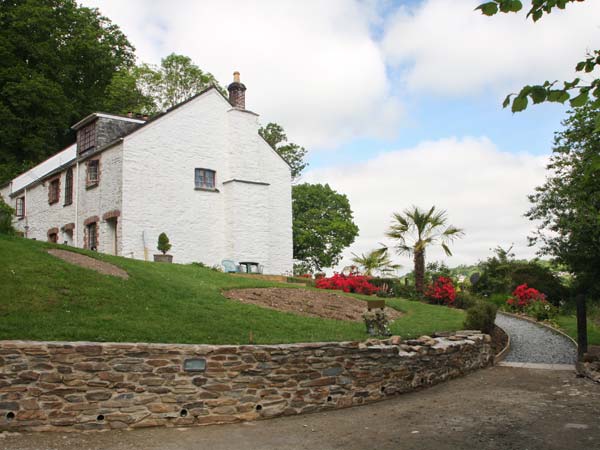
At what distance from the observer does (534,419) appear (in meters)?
9.17

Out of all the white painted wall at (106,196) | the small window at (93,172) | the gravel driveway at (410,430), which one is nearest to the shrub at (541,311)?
the gravel driveway at (410,430)

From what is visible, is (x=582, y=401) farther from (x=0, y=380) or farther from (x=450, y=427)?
(x=0, y=380)

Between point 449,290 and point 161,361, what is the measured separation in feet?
52.8

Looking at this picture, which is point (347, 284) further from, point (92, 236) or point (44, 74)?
point (44, 74)

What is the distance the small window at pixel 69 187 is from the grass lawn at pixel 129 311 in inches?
566

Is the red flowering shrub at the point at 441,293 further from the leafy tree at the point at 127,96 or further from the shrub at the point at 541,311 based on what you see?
the leafy tree at the point at 127,96

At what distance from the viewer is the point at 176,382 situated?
8.73 m

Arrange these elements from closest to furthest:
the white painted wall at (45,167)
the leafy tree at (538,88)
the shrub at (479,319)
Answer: the leafy tree at (538,88) < the shrub at (479,319) < the white painted wall at (45,167)

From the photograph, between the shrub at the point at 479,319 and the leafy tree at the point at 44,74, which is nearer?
the shrub at the point at 479,319

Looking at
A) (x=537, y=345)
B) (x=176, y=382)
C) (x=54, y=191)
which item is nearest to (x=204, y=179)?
(x=54, y=191)

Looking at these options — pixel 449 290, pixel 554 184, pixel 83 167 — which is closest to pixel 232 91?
pixel 83 167

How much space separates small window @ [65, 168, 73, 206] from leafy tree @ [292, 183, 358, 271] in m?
16.6

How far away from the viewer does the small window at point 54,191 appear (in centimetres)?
3096

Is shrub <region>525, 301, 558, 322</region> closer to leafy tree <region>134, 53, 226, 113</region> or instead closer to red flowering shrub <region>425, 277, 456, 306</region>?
red flowering shrub <region>425, 277, 456, 306</region>
